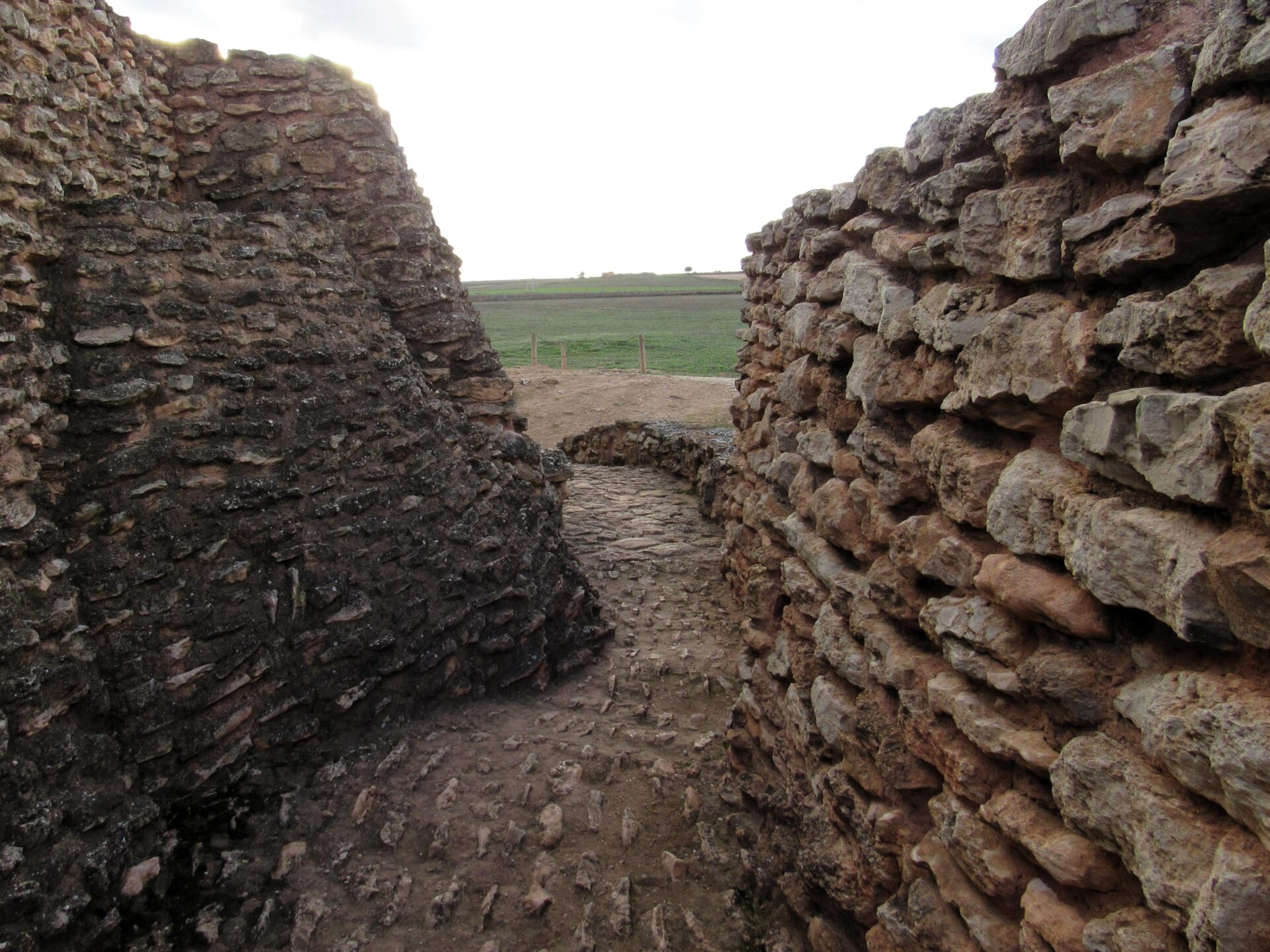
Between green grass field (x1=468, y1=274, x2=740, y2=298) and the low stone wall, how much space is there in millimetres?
35952

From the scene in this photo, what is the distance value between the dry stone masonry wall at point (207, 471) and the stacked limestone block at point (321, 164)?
0.02m

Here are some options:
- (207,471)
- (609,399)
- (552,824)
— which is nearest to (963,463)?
(552,824)

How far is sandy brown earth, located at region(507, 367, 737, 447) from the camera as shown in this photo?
15.7m

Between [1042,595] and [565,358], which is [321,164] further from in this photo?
[565,358]

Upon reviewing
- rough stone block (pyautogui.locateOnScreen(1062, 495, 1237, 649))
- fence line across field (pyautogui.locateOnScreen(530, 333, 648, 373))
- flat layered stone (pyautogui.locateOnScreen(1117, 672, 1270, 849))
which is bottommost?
fence line across field (pyautogui.locateOnScreen(530, 333, 648, 373))

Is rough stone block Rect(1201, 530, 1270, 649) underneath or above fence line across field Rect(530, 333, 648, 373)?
above

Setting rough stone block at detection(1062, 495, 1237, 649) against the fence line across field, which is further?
the fence line across field

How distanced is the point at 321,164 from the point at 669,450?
23.4 ft

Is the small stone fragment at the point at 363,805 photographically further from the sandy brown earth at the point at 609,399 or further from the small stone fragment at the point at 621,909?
the sandy brown earth at the point at 609,399

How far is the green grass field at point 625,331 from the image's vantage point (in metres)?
24.1

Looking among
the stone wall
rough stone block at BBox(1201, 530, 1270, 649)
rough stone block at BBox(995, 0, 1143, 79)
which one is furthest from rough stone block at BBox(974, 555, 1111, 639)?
rough stone block at BBox(995, 0, 1143, 79)

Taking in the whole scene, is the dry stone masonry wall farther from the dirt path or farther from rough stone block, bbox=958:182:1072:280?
rough stone block, bbox=958:182:1072:280

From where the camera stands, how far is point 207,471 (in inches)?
172

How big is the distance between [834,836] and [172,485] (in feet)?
11.3
